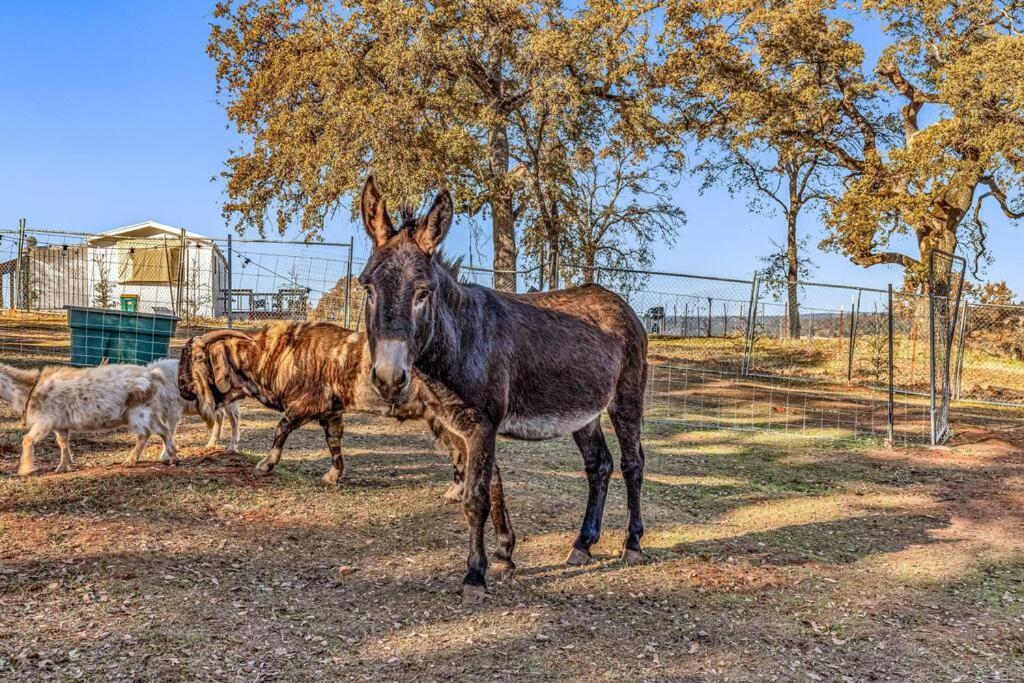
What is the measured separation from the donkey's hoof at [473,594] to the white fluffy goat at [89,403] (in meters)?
4.04

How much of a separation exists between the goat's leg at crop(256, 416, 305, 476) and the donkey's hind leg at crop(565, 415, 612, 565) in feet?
10.6

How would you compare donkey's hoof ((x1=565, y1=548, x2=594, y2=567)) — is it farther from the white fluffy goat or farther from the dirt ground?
the white fluffy goat

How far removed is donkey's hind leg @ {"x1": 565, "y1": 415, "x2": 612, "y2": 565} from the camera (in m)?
6.70

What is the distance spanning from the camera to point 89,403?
7.78 metres

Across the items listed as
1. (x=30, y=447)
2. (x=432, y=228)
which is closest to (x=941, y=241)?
(x=432, y=228)

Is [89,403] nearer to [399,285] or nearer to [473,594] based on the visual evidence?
[473,594]

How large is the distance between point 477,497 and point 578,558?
59.2 inches

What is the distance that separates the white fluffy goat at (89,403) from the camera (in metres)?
7.74

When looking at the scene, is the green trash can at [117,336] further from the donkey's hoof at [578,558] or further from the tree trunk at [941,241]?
the tree trunk at [941,241]

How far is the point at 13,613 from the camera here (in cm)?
499

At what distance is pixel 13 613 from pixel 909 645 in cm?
584

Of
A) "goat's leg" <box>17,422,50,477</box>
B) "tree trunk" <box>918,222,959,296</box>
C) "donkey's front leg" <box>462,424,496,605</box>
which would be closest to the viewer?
→ "donkey's front leg" <box>462,424,496,605</box>

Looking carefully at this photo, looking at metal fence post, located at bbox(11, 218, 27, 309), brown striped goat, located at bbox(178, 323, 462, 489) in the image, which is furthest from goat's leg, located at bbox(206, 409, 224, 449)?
metal fence post, located at bbox(11, 218, 27, 309)

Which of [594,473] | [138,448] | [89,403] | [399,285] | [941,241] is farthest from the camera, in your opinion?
[941,241]
